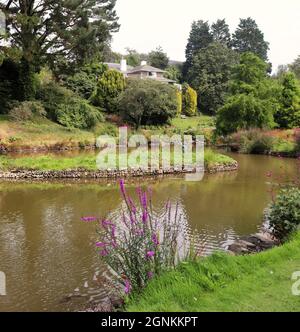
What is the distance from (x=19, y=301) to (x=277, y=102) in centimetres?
3193

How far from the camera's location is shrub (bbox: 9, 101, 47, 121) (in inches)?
1226

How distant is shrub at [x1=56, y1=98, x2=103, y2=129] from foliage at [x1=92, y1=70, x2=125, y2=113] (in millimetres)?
6001

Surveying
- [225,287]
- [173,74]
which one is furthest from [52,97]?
[225,287]

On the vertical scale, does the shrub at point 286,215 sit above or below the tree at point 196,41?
below

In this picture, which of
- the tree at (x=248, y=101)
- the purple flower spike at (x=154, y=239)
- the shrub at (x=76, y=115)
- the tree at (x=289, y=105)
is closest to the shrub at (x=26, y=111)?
the shrub at (x=76, y=115)

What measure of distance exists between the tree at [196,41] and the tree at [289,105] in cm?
3295

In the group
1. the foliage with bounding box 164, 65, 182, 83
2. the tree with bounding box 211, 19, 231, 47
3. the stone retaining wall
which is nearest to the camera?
the stone retaining wall

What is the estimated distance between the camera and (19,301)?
6.24m

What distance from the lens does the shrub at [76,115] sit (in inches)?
1342

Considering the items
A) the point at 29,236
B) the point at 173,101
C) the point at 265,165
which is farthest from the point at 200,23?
the point at 29,236

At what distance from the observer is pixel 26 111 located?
31.6m

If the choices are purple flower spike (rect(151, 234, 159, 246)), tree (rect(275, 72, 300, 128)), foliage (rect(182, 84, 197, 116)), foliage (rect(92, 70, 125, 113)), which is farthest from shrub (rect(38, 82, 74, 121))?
purple flower spike (rect(151, 234, 159, 246))

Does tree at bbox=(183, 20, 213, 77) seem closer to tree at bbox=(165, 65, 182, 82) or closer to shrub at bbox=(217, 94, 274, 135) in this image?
tree at bbox=(165, 65, 182, 82)

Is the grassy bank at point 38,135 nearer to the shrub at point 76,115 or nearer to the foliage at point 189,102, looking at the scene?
the shrub at point 76,115
